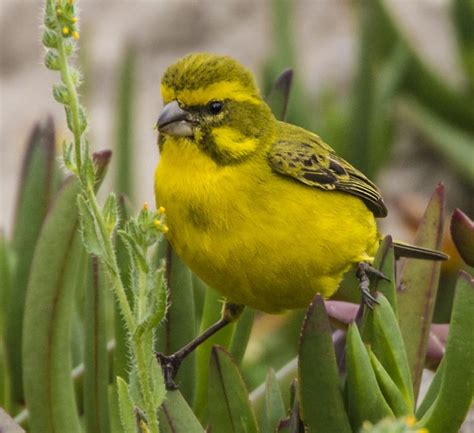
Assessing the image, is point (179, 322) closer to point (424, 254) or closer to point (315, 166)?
point (424, 254)

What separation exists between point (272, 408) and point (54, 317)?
46cm

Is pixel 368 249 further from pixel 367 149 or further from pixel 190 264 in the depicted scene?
pixel 367 149

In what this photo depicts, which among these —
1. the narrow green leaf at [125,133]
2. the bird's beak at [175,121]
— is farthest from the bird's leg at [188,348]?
the narrow green leaf at [125,133]

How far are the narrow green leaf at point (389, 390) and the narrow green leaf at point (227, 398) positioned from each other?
0.24 meters

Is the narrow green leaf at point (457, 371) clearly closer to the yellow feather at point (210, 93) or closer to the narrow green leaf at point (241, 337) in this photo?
the narrow green leaf at point (241, 337)

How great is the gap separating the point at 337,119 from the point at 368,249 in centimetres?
204

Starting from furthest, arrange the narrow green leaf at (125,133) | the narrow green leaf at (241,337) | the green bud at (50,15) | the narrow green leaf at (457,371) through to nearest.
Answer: the narrow green leaf at (125,133) < the narrow green leaf at (241,337) < the narrow green leaf at (457,371) < the green bud at (50,15)

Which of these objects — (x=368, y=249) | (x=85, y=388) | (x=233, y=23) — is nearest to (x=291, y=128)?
(x=368, y=249)

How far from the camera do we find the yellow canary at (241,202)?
250 cm

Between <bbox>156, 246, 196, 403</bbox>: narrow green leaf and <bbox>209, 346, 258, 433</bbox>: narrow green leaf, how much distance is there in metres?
0.34

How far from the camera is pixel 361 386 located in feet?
6.00

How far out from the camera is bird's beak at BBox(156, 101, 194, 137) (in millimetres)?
2529

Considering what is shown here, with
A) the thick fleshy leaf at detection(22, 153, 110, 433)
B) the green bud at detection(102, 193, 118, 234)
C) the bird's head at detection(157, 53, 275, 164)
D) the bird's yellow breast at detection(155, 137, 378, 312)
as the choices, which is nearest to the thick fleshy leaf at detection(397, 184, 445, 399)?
the bird's yellow breast at detection(155, 137, 378, 312)

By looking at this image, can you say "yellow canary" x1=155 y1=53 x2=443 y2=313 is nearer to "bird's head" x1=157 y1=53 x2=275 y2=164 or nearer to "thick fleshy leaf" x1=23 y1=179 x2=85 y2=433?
"bird's head" x1=157 y1=53 x2=275 y2=164
